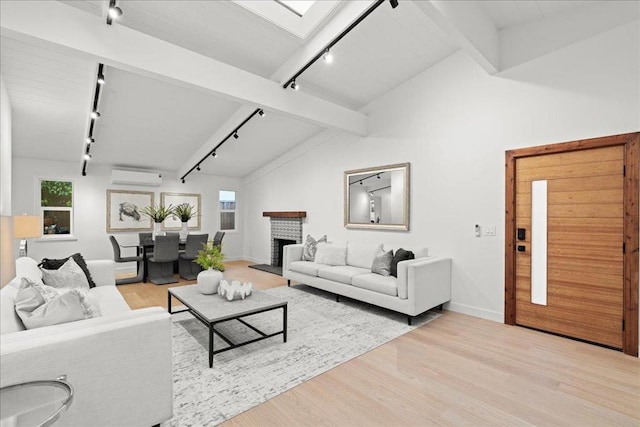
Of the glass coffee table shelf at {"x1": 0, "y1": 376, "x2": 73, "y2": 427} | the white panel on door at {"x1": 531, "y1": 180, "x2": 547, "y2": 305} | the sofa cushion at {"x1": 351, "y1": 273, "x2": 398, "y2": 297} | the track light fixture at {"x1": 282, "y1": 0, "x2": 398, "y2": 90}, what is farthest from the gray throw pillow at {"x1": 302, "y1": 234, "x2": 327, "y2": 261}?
the glass coffee table shelf at {"x1": 0, "y1": 376, "x2": 73, "y2": 427}

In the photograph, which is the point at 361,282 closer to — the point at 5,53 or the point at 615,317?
the point at 615,317

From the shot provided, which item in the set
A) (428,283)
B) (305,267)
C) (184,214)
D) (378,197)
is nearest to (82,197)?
(184,214)

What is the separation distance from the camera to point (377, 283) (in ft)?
12.7

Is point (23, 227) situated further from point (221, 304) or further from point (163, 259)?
point (221, 304)

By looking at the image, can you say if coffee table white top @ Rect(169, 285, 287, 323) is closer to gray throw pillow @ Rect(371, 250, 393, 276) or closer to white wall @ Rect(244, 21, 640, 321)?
gray throw pillow @ Rect(371, 250, 393, 276)

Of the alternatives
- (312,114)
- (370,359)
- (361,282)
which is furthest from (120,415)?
(312,114)

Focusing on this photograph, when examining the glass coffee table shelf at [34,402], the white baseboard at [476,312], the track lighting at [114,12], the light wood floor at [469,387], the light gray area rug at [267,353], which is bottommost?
the light wood floor at [469,387]

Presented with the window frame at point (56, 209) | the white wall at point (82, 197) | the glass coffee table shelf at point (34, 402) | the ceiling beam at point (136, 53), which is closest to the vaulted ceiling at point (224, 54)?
the ceiling beam at point (136, 53)

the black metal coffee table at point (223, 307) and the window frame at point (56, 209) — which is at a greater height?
the window frame at point (56, 209)

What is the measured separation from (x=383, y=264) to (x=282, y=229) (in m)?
3.53

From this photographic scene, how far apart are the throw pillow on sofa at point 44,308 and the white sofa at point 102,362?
0.19 ft

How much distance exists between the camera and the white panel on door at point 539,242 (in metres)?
3.41

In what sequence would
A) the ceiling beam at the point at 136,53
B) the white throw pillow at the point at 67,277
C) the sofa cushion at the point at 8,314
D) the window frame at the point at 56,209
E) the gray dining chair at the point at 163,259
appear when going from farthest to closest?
the window frame at the point at 56,209 < the gray dining chair at the point at 163,259 < the white throw pillow at the point at 67,277 < the ceiling beam at the point at 136,53 < the sofa cushion at the point at 8,314

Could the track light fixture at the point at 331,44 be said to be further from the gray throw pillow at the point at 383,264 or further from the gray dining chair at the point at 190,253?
the gray dining chair at the point at 190,253
